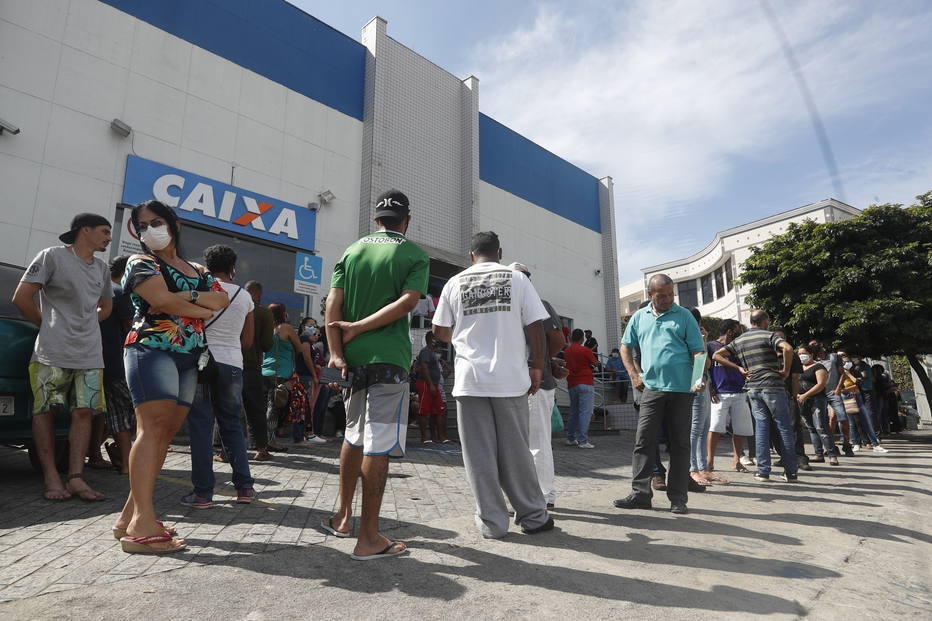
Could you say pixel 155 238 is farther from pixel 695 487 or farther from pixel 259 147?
pixel 259 147

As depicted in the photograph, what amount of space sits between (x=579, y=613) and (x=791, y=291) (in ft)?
59.8

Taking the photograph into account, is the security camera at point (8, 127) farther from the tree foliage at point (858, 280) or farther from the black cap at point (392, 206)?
the tree foliage at point (858, 280)

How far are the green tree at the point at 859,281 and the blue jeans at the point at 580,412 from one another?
32.6ft

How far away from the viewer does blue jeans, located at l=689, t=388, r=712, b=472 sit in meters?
5.92

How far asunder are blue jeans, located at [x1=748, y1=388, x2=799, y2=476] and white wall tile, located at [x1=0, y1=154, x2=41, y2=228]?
11918 millimetres

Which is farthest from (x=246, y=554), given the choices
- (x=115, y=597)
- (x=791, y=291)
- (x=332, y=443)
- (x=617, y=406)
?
(x=791, y=291)

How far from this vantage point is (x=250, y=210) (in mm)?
12633

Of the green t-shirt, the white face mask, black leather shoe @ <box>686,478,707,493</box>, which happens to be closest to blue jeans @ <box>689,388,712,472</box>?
black leather shoe @ <box>686,478,707,493</box>

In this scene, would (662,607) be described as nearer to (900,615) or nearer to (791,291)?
(900,615)

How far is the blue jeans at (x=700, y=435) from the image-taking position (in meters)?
5.92

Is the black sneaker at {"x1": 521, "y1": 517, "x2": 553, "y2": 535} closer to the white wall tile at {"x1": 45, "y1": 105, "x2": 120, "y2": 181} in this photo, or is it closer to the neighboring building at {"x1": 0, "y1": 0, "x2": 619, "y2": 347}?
the neighboring building at {"x1": 0, "y1": 0, "x2": 619, "y2": 347}

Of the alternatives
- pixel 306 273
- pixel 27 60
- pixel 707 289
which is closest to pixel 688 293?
pixel 707 289

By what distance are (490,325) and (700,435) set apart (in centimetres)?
384

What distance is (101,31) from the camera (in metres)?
10.9
